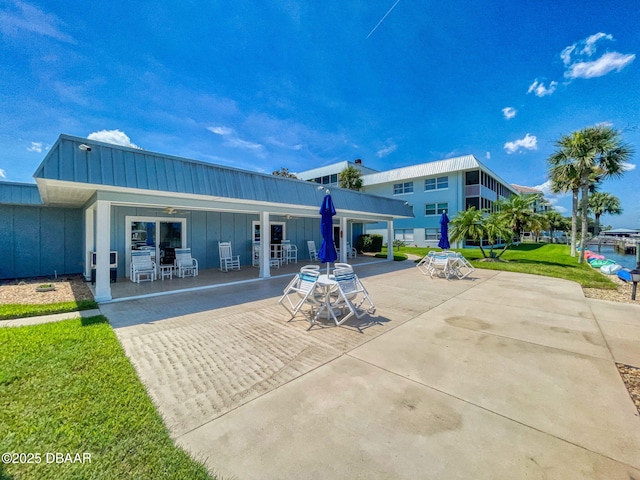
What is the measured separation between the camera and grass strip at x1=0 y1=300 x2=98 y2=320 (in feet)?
16.8

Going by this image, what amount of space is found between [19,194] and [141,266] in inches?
202

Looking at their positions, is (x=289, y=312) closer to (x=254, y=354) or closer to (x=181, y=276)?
(x=254, y=354)

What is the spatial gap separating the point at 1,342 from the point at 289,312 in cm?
446

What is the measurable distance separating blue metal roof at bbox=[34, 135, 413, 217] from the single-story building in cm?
2

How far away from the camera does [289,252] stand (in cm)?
1439

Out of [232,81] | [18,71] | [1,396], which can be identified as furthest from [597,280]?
[18,71]

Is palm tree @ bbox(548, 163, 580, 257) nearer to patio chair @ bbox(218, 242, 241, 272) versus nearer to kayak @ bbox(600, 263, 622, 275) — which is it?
kayak @ bbox(600, 263, 622, 275)

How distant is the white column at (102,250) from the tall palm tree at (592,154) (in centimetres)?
2144

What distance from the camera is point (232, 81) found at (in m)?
12.9

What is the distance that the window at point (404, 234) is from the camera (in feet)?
89.5

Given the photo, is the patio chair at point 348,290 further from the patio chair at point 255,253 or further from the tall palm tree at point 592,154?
the tall palm tree at point 592,154

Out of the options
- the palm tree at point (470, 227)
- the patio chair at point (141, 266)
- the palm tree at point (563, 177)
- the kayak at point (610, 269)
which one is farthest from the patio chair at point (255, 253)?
the palm tree at point (563, 177)

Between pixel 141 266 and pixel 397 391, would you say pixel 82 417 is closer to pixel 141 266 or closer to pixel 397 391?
pixel 397 391

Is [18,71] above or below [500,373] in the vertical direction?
above
